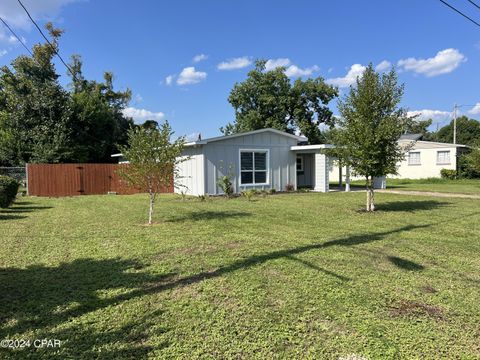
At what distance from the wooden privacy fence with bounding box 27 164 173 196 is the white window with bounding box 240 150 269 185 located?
12.6 ft

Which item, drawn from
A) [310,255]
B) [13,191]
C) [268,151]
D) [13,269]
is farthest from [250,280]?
[268,151]

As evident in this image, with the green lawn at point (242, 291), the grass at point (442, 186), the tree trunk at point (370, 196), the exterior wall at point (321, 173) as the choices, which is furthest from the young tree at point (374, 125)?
the grass at point (442, 186)

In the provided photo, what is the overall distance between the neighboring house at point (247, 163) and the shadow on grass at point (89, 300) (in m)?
10.9

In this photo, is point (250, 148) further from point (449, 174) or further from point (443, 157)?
point (443, 157)

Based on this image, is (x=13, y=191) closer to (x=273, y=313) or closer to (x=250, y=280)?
(x=250, y=280)

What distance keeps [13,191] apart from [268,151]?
11.3 meters

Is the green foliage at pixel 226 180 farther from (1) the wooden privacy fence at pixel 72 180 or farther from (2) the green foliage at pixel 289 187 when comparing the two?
(2) the green foliage at pixel 289 187

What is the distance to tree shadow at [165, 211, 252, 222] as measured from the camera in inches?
378

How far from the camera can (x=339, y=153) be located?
11164 mm

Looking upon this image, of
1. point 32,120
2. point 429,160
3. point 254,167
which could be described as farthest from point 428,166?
point 32,120

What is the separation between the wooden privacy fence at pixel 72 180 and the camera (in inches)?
712

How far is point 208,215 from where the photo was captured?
1034 cm

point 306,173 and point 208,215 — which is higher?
point 306,173

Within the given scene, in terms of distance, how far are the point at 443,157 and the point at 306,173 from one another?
1525cm
